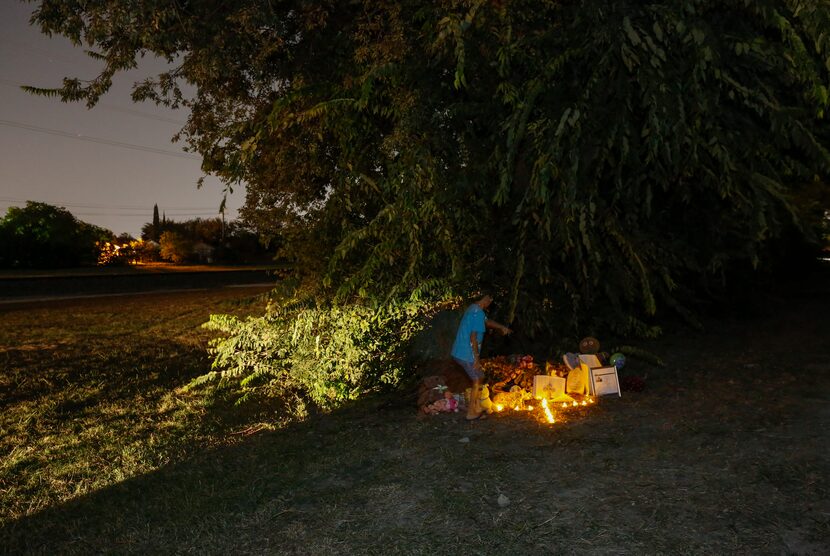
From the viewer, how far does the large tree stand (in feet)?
18.2

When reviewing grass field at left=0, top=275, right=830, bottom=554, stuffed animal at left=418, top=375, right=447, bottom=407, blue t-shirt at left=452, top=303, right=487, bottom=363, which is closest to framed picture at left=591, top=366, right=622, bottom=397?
grass field at left=0, top=275, right=830, bottom=554

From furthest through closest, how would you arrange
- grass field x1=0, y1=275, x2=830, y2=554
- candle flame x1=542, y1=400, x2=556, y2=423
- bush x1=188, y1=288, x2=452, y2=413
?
bush x1=188, y1=288, x2=452, y2=413, candle flame x1=542, y1=400, x2=556, y2=423, grass field x1=0, y1=275, x2=830, y2=554

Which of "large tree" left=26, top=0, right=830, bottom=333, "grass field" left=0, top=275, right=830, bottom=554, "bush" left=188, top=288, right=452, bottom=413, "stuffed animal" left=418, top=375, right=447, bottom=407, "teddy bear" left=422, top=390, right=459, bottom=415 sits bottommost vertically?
"grass field" left=0, top=275, right=830, bottom=554

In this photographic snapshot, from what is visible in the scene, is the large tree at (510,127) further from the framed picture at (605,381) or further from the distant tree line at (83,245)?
the distant tree line at (83,245)

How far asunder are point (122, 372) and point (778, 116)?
1065cm

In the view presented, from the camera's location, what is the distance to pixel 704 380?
859 cm

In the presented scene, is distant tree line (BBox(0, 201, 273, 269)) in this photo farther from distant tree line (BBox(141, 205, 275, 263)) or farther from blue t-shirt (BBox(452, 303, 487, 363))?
blue t-shirt (BBox(452, 303, 487, 363))

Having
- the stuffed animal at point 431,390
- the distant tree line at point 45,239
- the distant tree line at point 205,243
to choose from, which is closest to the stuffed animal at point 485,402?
the stuffed animal at point 431,390

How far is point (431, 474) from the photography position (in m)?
5.41

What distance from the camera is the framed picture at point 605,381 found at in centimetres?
766

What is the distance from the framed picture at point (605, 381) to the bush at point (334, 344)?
2172 mm

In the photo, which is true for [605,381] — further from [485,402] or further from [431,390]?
[431,390]

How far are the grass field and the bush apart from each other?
17.7 inches

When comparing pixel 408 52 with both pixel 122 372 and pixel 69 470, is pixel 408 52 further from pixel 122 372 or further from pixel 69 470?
pixel 122 372
